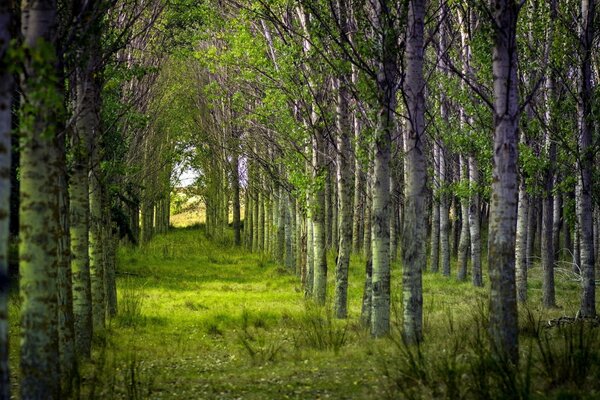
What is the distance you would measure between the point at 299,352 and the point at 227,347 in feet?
6.94

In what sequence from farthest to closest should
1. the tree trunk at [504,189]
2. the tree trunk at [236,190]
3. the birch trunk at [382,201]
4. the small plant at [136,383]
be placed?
the tree trunk at [236,190] < the birch trunk at [382,201] < the tree trunk at [504,189] < the small plant at [136,383]

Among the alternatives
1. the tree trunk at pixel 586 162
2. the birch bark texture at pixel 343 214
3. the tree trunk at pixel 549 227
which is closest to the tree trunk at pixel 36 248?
the birch bark texture at pixel 343 214

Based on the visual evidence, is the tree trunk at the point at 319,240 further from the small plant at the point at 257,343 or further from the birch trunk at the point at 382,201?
the birch trunk at the point at 382,201

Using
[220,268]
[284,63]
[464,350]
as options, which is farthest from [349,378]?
[220,268]

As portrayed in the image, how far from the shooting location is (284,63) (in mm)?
14859

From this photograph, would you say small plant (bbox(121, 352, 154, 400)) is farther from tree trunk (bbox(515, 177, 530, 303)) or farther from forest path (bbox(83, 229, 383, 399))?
tree trunk (bbox(515, 177, 530, 303))

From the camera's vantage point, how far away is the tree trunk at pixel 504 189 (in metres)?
7.45

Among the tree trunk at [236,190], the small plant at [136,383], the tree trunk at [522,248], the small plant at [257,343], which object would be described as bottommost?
the small plant at [257,343]

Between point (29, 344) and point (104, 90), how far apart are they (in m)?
7.40

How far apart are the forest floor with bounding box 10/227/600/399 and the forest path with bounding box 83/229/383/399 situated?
0.03 metres

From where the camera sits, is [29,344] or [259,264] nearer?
[29,344]

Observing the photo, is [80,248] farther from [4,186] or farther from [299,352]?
[4,186]

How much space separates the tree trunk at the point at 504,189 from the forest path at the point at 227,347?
1712 mm

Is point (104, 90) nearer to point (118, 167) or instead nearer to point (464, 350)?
point (118, 167)
